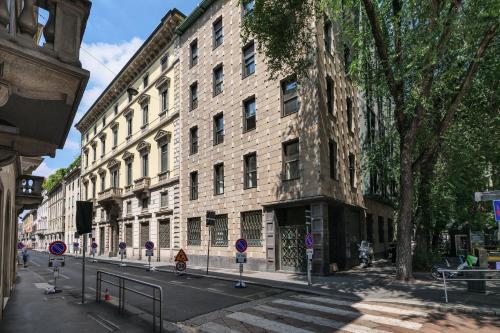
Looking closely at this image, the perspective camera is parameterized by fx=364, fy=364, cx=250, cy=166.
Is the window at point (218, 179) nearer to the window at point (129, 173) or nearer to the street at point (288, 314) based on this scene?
the street at point (288, 314)

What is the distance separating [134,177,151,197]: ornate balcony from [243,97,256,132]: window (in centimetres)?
1318

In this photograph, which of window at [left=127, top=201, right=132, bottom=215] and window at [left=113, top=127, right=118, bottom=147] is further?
window at [left=113, top=127, right=118, bottom=147]

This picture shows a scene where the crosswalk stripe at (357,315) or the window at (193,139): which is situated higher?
the window at (193,139)

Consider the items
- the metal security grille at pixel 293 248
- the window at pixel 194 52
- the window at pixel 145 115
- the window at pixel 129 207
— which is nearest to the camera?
the metal security grille at pixel 293 248

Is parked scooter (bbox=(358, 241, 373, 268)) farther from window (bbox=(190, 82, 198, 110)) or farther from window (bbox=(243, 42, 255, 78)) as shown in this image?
window (bbox=(190, 82, 198, 110))

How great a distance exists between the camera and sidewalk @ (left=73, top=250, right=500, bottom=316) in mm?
9835

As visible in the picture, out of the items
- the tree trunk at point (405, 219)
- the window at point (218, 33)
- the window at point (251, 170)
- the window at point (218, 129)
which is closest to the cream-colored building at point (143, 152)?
the window at point (218, 129)

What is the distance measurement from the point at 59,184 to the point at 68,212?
11316 millimetres

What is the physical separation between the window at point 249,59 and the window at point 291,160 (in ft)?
17.8

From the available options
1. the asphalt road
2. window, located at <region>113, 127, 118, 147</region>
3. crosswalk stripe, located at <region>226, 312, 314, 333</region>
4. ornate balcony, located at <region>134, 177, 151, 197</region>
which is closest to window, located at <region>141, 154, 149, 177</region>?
ornate balcony, located at <region>134, 177, 151, 197</region>

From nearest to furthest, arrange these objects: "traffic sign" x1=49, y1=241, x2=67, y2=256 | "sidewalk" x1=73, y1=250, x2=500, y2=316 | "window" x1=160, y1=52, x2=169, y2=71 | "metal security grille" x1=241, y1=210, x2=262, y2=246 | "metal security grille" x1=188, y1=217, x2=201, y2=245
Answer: "sidewalk" x1=73, y1=250, x2=500, y2=316
"traffic sign" x1=49, y1=241, x2=67, y2=256
"metal security grille" x1=241, y1=210, x2=262, y2=246
"metal security grille" x1=188, y1=217, x2=201, y2=245
"window" x1=160, y1=52, x2=169, y2=71

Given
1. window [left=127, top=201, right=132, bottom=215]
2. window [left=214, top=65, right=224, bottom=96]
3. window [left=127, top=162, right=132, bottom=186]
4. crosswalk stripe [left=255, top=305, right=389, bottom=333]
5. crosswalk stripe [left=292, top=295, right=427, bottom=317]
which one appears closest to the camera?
crosswalk stripe [left=255, top=305, right=389, bottom=333]

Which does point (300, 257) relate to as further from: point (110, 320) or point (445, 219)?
point (445, 219)

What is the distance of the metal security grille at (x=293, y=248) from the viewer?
692 inches
